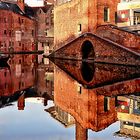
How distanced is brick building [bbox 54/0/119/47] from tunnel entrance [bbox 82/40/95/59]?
4.44 ft

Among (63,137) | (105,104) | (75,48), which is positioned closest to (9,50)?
(75,48)

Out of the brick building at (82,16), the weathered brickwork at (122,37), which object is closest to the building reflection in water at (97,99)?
the weathered brickwork at (122,37)

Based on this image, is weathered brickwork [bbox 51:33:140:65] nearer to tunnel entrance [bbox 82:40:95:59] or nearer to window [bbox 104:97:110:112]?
tunnel entrance [bbox 82:40:95:59]

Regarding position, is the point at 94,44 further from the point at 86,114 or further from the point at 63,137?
the point at 63,137

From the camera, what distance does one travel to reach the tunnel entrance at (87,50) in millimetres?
36091

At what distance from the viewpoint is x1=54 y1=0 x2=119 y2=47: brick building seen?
3596 centimetres

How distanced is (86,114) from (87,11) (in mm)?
24027

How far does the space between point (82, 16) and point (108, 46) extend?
8.50m

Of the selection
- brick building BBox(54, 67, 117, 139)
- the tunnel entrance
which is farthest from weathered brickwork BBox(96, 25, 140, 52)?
brick building BBox(54, 67, 117, 139)

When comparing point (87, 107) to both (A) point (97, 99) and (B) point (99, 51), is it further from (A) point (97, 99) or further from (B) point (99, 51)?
(B) point (99, 51)

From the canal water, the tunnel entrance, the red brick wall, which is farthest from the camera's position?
the red brick wall

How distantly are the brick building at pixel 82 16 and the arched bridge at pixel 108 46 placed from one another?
4.63 ft

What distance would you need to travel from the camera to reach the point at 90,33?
34500 millimetres

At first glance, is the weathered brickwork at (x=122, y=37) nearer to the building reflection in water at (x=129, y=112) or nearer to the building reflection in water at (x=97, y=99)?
the building reflection in water at (x=97, y=99)
